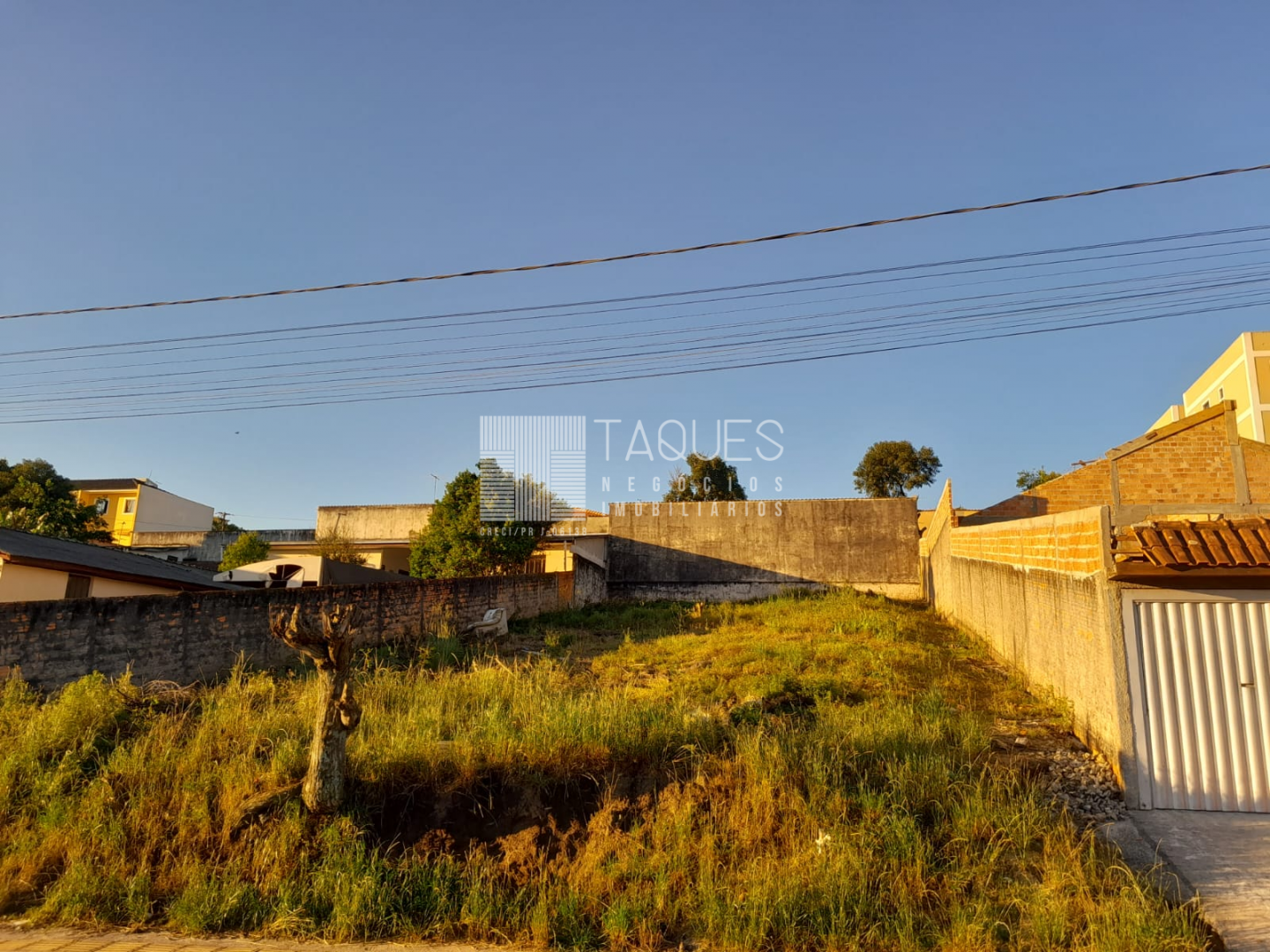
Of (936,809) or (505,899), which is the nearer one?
(505,899)

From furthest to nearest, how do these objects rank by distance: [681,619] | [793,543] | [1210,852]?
[793,543] < [681,619] < [1210,852]

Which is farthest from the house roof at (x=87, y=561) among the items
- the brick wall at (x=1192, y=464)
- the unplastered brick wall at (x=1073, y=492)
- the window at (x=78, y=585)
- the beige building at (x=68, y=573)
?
the unplastered brick wall at (x=1073, y=492)

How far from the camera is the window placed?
419 inches

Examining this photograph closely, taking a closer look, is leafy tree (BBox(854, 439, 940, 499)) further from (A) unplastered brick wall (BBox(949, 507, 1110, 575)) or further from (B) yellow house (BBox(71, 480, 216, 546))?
(B) yellow house (BBox(71, 480, 216, 546))

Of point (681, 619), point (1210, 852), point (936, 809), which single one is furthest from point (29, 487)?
point (1210, 852)

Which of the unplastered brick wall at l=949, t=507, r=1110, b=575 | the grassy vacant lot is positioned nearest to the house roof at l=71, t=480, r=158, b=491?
the grassy vacant lot

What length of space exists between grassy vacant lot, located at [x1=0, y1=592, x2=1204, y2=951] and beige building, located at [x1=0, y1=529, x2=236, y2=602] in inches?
159

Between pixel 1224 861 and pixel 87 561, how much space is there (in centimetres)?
1421

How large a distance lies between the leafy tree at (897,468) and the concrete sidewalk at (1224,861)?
38.7 m

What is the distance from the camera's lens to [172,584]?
1241cm

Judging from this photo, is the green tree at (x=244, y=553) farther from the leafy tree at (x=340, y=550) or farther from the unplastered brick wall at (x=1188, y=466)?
the unplastered brick wall at (x=1188, y=466)

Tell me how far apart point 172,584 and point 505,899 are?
10.9 meters

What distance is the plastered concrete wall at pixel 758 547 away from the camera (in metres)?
23.5

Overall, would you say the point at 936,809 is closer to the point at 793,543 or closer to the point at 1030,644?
the point at 1030,644
